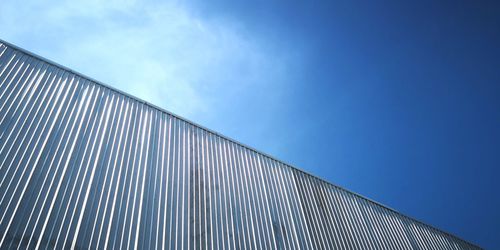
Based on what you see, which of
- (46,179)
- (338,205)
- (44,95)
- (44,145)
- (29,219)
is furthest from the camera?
(338,205)

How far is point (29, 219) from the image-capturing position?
4.50 metres

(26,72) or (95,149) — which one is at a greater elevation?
(26,72)

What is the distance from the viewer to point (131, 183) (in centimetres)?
609

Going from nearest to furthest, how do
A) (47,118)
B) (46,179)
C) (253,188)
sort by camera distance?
(46,179), (47,118), (253,188)

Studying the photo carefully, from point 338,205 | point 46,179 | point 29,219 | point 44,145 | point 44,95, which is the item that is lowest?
point 29,219

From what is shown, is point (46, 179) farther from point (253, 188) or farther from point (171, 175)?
point (253, 188)

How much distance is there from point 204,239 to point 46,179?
2.94 m

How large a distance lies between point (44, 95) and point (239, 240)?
514 centimetres

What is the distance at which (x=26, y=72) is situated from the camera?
Answer: 6.80 metres

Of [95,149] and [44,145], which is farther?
[95,149]

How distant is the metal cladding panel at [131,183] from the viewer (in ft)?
16.0

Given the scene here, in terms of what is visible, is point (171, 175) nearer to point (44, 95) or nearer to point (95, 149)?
point (95, 149)

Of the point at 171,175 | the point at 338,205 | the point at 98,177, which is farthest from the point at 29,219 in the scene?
the point at 338,205

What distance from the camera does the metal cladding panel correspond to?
16.0ft
